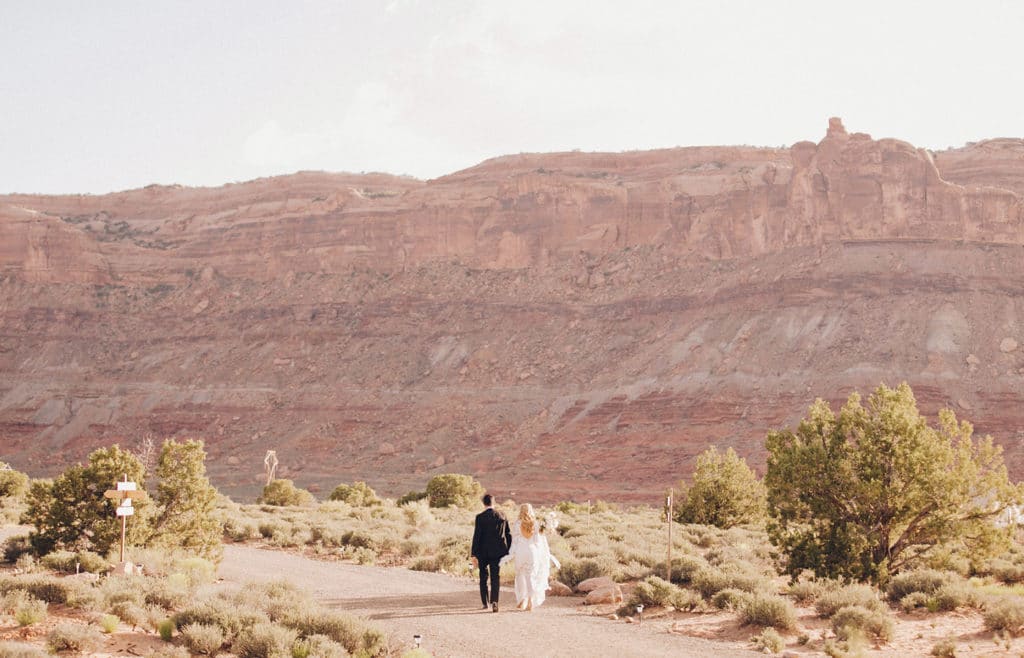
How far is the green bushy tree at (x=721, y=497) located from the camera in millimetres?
26391

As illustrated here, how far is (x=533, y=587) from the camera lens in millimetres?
13461

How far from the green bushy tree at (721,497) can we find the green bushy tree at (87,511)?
558 inches

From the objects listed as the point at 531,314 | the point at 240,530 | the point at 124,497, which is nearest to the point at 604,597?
the point at 124,497

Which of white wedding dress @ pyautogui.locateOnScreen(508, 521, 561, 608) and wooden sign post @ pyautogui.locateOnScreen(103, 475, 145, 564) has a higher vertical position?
wooden sign post @ pyautogui.locateOnScreen(103, 475, 145, 564)

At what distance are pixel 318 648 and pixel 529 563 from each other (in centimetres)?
379

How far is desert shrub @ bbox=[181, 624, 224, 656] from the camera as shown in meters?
10.4

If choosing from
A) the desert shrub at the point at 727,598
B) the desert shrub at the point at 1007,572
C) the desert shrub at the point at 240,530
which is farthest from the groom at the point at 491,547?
the desert shrub at the point at 240,530

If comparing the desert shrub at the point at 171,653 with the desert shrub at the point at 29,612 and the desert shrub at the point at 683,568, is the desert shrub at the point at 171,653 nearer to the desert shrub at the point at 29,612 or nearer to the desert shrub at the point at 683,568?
the desert shrub at the point at 29,612

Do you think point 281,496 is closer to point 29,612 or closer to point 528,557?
point 528,557

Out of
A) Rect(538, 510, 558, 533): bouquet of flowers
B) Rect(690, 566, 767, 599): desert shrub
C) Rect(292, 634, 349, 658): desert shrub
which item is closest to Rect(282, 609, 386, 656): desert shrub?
Rect(292, 634, 349, 658): desert shrub

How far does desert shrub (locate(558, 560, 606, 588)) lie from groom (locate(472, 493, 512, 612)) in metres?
2.80

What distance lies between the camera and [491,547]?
13.2 metres

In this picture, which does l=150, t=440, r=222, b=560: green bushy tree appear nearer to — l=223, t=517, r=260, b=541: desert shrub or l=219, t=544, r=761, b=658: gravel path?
l=219, t=544, r=761, b=658: gravel path

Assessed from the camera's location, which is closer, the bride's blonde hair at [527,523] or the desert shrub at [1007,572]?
the bride's blonde hair at [527,523]
